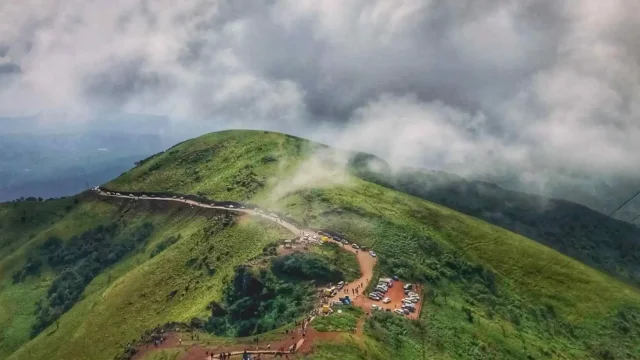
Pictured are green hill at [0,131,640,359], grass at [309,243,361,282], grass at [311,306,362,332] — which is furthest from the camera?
grass at [309,243,361,282]

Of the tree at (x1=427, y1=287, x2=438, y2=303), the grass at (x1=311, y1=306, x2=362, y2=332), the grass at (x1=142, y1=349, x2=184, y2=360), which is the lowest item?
the grass at (x1=142, y1=349, x2=184, y2=360)

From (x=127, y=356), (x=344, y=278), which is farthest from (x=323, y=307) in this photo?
(x=127, y=356)

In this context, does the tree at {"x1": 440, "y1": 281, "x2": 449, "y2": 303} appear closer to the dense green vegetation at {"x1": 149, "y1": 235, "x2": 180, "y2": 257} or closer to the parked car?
the parked car

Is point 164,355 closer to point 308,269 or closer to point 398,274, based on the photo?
point 308,269

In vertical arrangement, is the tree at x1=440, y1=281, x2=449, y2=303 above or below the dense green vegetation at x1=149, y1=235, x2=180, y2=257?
below

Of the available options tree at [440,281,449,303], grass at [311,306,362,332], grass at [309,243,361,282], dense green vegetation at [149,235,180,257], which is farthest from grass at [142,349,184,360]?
dense green vegetation at [149,235,180,257]

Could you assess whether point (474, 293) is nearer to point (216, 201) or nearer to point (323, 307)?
point (323, 307)
